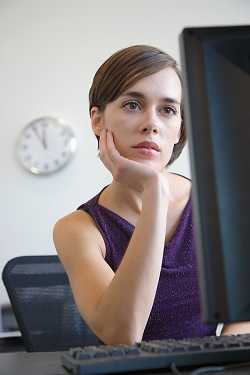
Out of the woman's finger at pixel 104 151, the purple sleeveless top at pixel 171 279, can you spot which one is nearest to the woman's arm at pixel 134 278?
the woman's finger at pixel 104 151

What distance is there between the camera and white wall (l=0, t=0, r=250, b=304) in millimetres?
3932

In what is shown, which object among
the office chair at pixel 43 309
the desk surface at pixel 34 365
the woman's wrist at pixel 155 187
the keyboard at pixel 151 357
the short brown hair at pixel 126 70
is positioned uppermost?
the short brown hair at pixel 126 70

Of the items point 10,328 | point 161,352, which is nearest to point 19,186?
point 10,328

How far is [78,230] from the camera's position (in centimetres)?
129

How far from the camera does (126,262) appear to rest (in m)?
1.00

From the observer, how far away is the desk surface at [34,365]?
0.78m

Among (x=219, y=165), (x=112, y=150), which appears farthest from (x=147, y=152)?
(x=219, y=165)

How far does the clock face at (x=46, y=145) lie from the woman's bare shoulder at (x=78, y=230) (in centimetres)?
264

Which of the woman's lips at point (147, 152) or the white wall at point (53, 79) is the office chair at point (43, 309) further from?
the white wall at point (53, 79)

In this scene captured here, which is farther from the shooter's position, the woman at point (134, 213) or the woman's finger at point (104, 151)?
the woman's finger at point (104, 151)

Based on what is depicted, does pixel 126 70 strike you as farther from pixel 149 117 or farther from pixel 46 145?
pixel 46 145

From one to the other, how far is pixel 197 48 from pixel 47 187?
11.1ft

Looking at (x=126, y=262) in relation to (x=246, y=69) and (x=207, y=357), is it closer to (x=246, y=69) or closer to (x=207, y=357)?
(x=207, y=357)

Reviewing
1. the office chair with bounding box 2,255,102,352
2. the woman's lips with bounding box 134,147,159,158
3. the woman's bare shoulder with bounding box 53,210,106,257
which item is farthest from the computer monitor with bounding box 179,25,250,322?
the office chair with bounding box 2,255,102,352
